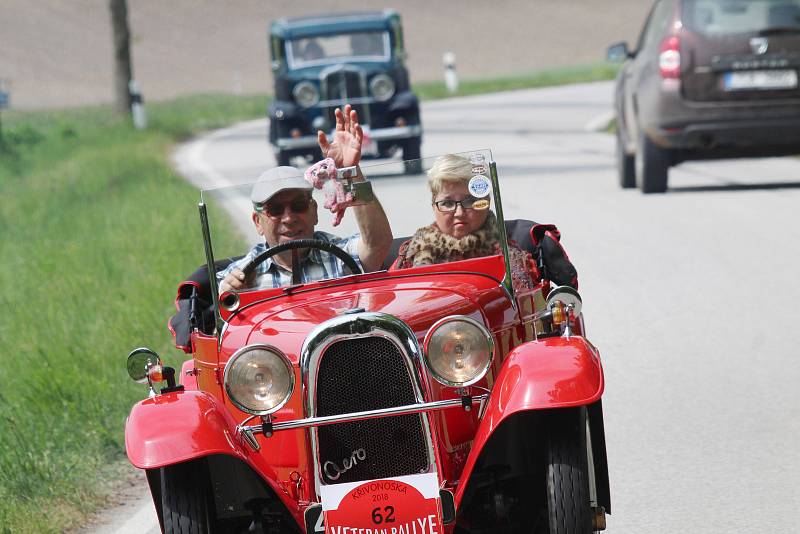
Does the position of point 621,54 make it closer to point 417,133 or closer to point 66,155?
point 417,133

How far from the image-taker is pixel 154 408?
4867 mm

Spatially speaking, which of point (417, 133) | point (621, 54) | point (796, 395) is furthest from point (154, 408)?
point (417, 133)

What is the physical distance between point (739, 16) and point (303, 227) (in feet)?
31.6

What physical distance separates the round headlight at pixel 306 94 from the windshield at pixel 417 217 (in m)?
15.2

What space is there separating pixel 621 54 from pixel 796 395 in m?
9.26

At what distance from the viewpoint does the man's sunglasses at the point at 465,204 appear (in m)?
5.41

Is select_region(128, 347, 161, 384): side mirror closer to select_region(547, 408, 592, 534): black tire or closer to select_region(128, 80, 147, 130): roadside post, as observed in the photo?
select_region(547, 408, 592, 534): black tire

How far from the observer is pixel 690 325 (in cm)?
930

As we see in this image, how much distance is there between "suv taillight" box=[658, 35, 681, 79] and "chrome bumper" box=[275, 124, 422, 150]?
6.17 meters

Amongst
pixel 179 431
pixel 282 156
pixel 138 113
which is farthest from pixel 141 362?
pixel 138 113

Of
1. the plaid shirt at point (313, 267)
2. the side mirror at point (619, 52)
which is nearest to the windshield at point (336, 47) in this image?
the side mirror at point (619, 52)

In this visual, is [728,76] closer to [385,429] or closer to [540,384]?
[540,384]

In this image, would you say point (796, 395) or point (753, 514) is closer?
point (753, 514)

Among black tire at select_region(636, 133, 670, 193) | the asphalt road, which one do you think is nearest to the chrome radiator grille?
the asphalt road
